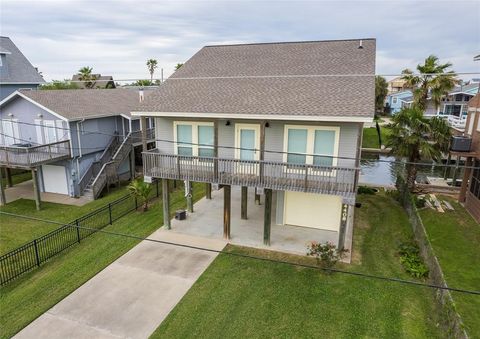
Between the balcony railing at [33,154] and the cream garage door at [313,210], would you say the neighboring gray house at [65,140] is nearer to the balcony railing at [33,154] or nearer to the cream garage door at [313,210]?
the balcony railing at [33,154]

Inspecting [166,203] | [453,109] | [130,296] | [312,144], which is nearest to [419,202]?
[312,144]

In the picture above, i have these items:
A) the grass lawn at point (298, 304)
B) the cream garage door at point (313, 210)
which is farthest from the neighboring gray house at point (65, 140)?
the grass lawn at point (298, 304)

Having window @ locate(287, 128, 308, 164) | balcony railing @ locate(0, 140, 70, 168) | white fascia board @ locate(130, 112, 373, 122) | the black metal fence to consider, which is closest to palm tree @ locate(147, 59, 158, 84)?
balcony railing @ locate(0, 140, 70, 168)

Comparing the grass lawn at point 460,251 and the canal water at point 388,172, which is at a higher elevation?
the grass lawn at point 460,251

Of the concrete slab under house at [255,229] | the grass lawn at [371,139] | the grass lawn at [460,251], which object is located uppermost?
the grass lawn at [371,139]

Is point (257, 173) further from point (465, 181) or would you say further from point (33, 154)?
point (33, 154)

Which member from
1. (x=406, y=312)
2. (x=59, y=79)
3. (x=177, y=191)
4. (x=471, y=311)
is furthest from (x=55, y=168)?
(x=59, y=79)
